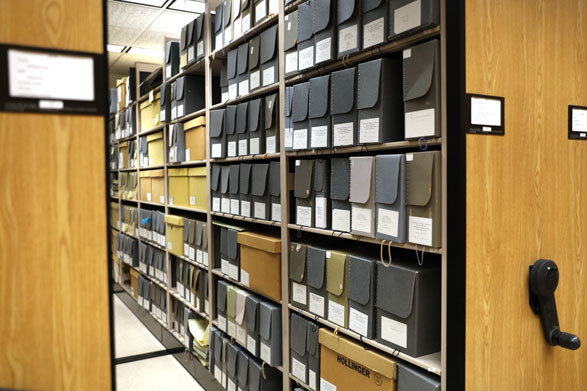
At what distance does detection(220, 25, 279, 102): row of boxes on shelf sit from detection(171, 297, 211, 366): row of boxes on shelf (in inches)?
66.9

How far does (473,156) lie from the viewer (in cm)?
143

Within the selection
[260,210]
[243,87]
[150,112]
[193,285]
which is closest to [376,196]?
[260,210]

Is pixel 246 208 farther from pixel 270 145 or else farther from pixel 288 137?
pixel 288 137

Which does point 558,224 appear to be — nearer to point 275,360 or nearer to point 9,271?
point 275,360

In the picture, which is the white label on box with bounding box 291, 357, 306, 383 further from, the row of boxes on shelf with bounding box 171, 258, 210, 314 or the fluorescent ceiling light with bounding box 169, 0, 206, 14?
the fluorescent ceiling light with bounding box 169, 0, 206, 14

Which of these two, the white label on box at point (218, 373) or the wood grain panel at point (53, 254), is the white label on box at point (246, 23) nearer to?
the wood grain panel at point (53, 254)

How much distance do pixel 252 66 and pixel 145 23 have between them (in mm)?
3171

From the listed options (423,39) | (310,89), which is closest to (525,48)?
(423,39)

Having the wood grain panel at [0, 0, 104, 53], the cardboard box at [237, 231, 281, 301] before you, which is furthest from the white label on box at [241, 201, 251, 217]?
the wood grain panel at [0, 0, 104, 53]

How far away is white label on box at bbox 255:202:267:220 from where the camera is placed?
2.48m

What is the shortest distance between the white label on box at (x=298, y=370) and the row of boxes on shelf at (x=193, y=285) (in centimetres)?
109

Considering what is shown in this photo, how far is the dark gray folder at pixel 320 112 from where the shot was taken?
192cm

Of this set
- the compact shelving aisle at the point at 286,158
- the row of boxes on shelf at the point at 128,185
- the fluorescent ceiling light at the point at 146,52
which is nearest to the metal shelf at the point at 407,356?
the compact shelving aisle at the point at 286,158

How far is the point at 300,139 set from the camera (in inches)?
83.7
